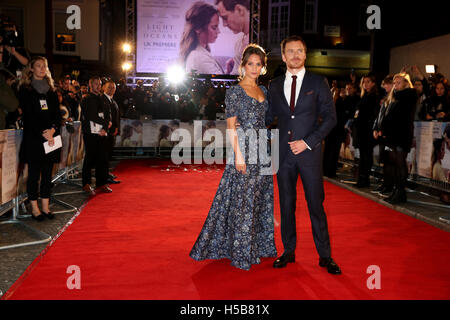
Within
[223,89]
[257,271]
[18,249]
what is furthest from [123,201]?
[223,89]

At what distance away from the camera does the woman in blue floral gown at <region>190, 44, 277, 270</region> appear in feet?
12.3

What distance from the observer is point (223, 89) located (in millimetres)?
15344

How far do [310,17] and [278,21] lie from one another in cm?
201

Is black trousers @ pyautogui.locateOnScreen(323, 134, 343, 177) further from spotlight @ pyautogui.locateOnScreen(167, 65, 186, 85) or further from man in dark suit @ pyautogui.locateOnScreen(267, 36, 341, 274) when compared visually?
spotlight @ pyautogui.locateOnScreen(167, 65, 186, 85)

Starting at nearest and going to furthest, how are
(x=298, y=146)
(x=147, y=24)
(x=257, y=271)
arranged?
1. (x=298, y=146)
2. (x=257, y=271)
3. (x=147, y=24)

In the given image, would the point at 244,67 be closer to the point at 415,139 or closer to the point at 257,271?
the point at 257,271

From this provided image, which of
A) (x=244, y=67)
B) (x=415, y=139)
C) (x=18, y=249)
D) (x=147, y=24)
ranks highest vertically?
(x=147, y=24)

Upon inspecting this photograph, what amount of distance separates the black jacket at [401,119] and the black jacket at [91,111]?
15.4 ft

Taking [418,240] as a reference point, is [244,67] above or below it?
above

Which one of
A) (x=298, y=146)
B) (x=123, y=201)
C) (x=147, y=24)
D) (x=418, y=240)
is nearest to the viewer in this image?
(x=298, y=146)

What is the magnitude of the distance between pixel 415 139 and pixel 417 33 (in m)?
12.2

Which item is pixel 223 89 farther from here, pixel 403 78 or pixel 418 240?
pixel 418 240

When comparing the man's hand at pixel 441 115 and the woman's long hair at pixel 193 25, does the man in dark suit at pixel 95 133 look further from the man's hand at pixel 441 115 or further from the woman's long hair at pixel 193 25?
the woman's long hair at pixel 193 25
